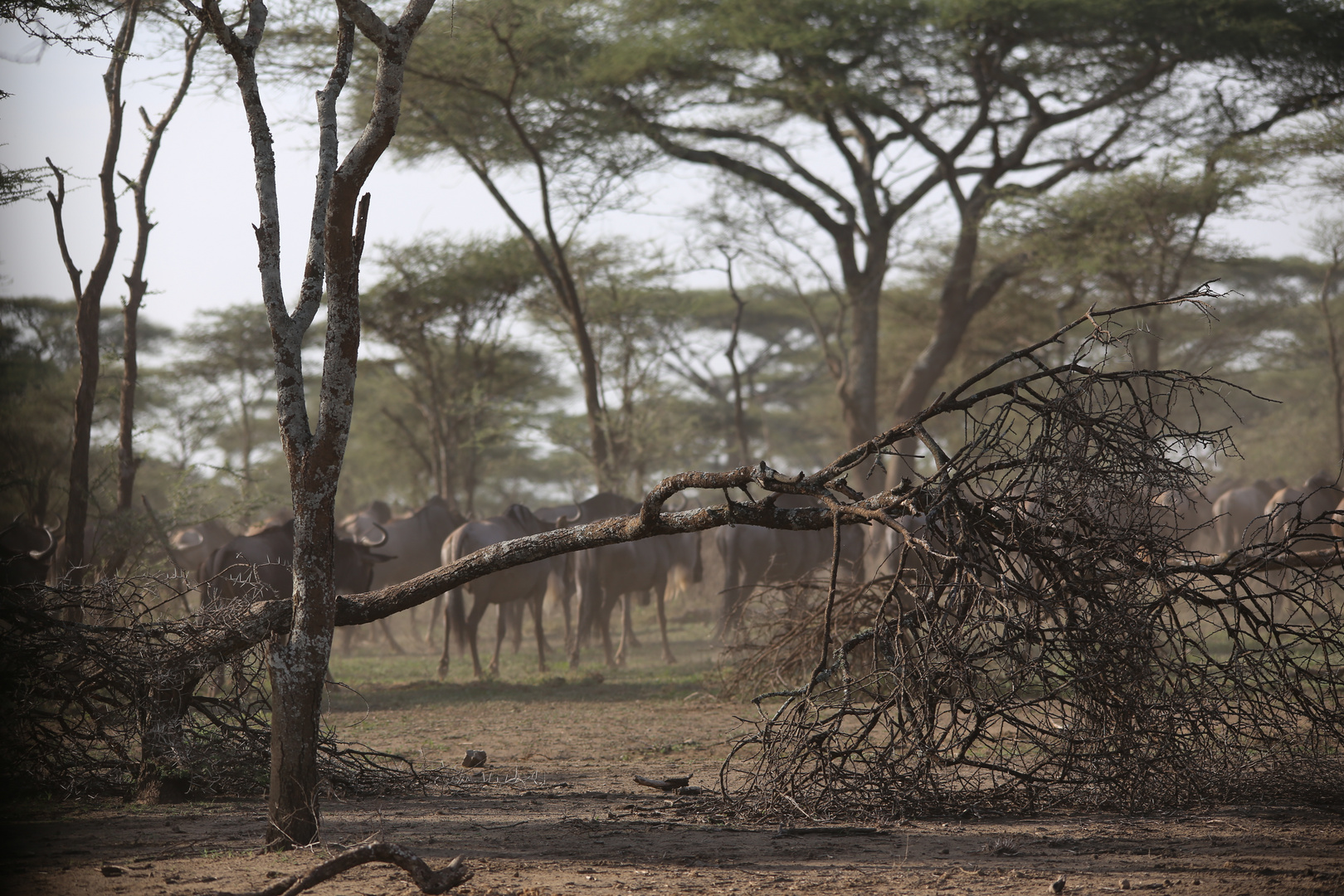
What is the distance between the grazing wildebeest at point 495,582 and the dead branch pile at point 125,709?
6106 millimetres

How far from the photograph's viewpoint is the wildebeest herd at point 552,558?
38.1 feet

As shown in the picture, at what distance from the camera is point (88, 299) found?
31.8 feet

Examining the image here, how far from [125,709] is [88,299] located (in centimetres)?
543

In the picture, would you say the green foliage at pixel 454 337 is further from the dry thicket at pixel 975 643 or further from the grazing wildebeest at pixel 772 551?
the dry thicket at pixel 975 643

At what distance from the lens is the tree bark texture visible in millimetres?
9055

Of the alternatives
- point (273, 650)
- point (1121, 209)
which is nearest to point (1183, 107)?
point (1121, 209)


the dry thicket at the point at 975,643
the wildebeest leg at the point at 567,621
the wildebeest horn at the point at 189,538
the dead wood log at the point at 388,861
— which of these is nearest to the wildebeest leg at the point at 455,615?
the wildebeest leg at the point at 567,621

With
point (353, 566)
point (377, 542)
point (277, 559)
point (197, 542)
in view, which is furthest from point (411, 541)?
point (277, 559)

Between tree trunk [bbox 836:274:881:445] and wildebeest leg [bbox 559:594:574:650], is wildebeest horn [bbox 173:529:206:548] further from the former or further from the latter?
tree trunk [bbox 836:274:881:445]

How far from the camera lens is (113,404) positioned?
74.1 ft

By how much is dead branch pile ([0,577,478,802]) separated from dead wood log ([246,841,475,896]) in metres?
2.06

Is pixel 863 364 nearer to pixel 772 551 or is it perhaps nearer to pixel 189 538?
pixel 772 551

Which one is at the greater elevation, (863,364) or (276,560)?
(863,364)

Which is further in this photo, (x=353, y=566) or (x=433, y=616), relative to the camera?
(x=433, y=616)
